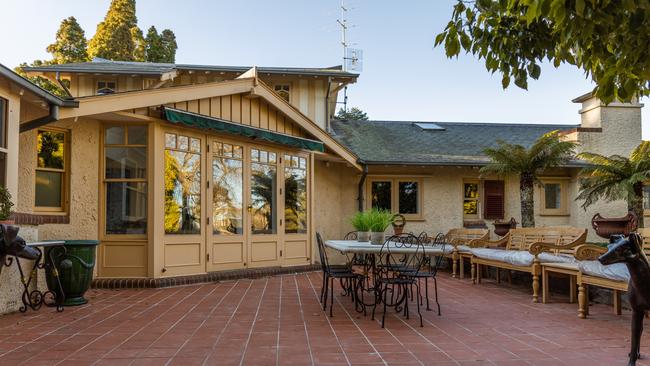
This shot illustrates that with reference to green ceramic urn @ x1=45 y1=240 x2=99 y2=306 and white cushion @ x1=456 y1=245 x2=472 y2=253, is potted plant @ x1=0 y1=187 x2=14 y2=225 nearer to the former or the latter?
green ceramic urn @ x1=45 y1=240 x2=99 y2=306

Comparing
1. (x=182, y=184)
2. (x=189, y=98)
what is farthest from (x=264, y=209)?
(x=189, y=98)

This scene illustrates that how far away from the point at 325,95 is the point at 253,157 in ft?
14.2

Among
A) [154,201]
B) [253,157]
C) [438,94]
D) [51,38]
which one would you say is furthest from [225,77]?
[51,38]

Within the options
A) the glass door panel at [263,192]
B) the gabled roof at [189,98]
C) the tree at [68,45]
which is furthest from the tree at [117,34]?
the glass door panel at [263,192]

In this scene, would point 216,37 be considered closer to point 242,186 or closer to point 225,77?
point 225,77

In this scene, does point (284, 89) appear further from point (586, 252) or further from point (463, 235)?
point (586, 252)

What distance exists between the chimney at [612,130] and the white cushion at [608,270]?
8.79 metres

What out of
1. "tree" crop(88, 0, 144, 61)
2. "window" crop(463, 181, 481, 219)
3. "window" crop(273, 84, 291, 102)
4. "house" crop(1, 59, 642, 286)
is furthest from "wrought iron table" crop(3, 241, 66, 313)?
"tree" crop(88, 0, 144, 61)

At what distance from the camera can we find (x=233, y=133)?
914 centimetres

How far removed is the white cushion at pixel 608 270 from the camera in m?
5.38

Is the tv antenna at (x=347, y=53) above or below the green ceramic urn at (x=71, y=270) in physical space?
above

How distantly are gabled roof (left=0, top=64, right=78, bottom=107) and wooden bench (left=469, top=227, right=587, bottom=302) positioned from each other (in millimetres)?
6696

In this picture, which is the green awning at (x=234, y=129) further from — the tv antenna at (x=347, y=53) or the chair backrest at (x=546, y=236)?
the tv antenna at (x=347, y=53)

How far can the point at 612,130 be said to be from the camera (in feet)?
45.5
